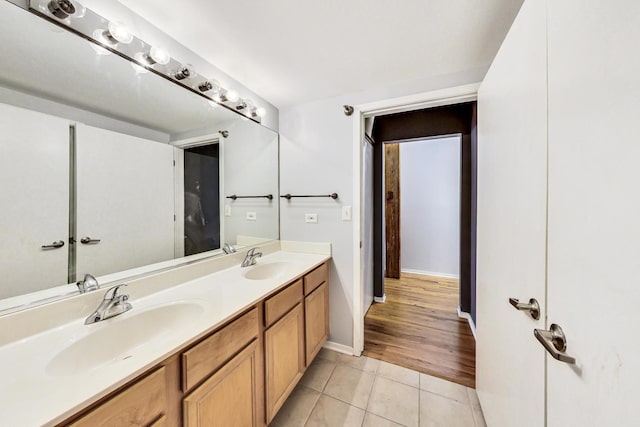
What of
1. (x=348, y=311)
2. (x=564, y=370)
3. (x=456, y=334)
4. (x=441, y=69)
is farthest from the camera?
(x=456, y=334)

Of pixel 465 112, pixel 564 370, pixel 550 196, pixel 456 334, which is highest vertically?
pixel 465 112

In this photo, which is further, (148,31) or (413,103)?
(413,103)

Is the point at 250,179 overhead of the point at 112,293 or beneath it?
overhead

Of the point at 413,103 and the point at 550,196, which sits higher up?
the point at 413,103

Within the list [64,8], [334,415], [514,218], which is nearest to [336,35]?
[64,8]

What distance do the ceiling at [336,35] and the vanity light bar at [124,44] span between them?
15 cm

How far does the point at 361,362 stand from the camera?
181cm

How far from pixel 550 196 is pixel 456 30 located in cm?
A: 107

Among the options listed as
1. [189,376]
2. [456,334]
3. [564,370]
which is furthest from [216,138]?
[456,334]

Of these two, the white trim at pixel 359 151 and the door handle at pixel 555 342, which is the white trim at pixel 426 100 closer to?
the white trim at pixel 359 151

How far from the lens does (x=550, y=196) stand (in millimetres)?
664

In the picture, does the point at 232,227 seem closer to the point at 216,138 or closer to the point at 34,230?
the point at 216,138

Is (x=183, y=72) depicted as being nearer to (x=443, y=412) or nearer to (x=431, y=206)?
(x=443, y=412)

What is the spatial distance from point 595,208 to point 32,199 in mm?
1725
